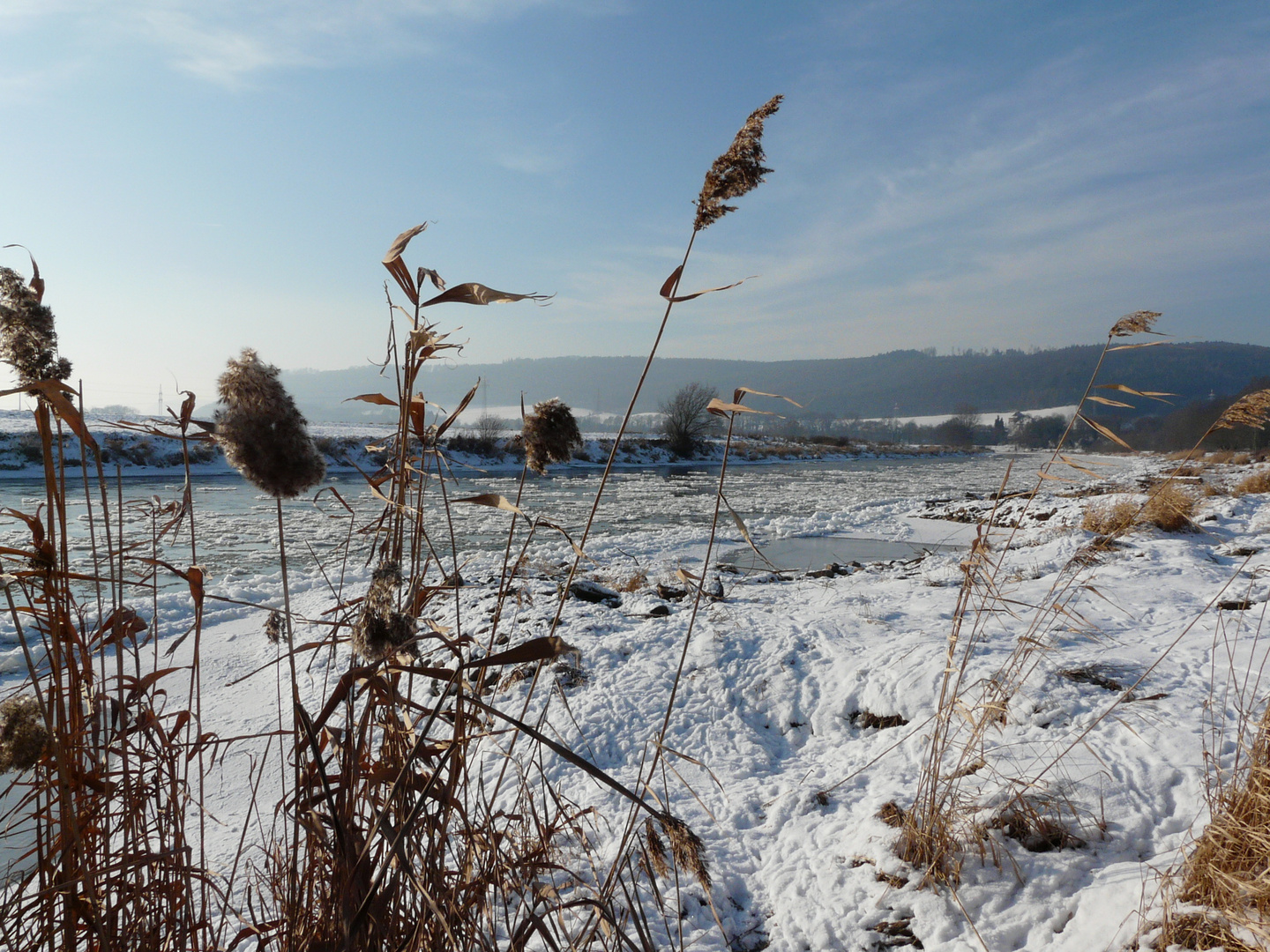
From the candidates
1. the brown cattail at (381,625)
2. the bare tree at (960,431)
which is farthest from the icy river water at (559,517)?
the bare tree at (960,431)

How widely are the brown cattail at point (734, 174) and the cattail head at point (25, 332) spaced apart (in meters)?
1.27

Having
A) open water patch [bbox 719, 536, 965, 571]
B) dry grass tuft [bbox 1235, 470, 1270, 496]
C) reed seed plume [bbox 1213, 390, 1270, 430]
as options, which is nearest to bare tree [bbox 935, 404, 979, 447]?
dry grass tuft [bbox 1235, 470, 1270, 496]

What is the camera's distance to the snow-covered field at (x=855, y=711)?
7.49ft

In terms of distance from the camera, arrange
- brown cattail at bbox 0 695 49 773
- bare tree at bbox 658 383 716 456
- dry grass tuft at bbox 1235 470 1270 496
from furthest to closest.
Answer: bare tree at bbox 658 383 716 456 < dry grass tuft at bbox 1235 470 1270 496 < brown cattail at bbox 0 695 49 773

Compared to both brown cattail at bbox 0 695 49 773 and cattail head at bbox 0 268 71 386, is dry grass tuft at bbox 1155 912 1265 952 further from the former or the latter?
cattail head at bbox 0 268 71 386

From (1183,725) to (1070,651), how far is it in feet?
3.67

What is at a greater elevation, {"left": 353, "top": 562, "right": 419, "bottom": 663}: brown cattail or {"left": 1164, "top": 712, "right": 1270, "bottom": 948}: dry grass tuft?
{"left": 353, "top": 562, "right": 419, "bottom": 663}: brown cattail

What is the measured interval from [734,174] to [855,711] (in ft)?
12.7

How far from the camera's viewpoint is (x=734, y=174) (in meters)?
1.14

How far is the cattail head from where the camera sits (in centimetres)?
116

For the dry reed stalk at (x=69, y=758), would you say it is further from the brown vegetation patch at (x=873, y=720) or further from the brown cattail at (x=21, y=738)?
the brown vegetation patch at (x=873, y=720)

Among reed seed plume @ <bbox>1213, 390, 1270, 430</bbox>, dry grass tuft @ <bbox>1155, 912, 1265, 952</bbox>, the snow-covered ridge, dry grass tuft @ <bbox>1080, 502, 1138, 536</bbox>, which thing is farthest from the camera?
the snow-covered ridge

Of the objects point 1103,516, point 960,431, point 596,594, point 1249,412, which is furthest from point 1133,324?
point 960,431

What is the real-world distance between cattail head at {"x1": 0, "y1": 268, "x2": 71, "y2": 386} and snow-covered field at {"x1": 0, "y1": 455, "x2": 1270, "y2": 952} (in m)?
0.67
